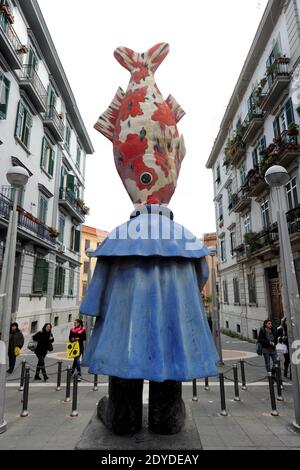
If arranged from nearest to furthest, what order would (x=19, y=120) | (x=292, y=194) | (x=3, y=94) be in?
1. (x=3, y=94)
2. (x=292, y=194)
3. (x=19, y=120)

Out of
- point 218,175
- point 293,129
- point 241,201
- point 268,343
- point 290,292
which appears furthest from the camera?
point 218,175

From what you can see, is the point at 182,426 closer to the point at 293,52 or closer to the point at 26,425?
the point at 26,425

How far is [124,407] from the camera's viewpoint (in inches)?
92.3

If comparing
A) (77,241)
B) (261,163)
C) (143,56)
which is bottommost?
(143,56)

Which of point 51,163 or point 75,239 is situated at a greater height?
point 51,163

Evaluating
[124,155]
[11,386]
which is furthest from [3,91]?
[124,155]

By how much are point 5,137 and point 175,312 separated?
39.8 feet

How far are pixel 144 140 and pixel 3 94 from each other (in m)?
11.3

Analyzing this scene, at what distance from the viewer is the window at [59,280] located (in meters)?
18.2

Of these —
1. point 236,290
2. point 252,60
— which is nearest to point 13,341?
point 236,290

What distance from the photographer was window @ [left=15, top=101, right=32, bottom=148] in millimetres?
12999

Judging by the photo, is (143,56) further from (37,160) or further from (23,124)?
(37,160)

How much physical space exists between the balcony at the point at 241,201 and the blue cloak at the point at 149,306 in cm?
1521
